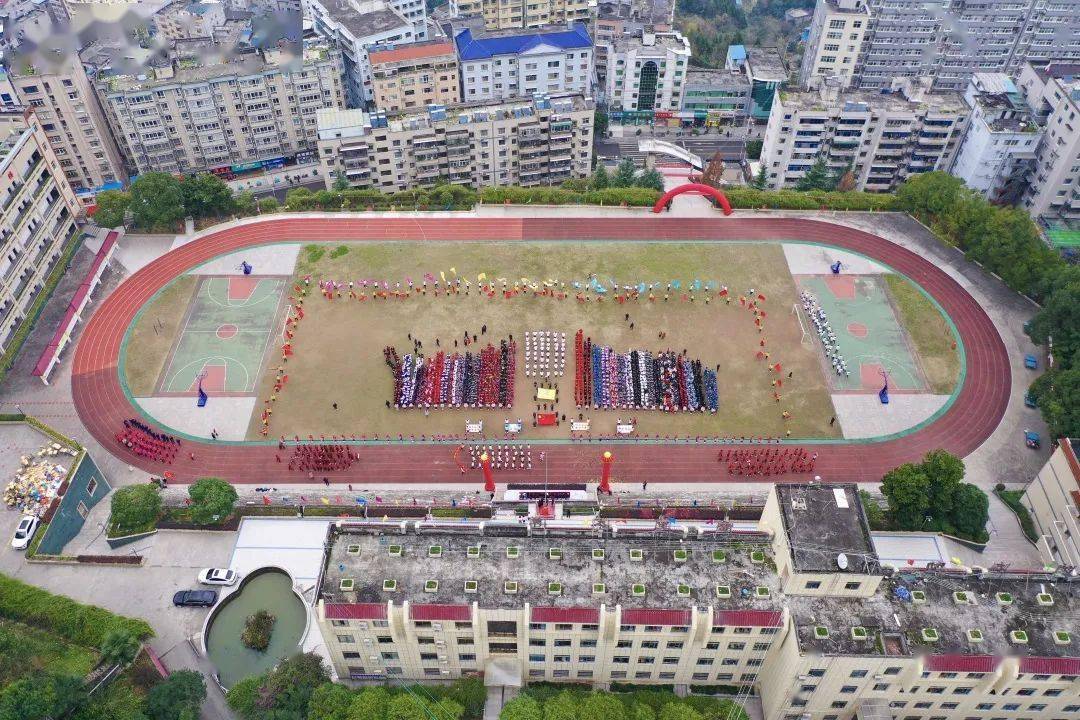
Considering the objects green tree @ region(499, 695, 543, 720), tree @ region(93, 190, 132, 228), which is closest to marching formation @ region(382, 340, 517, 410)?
green tree @ region(499, 695, 543, 720)

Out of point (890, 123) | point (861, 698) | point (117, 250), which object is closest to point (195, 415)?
point (117, 250)

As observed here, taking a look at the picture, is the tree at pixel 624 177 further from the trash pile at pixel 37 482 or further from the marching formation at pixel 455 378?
the trash pile at pixel 37 482

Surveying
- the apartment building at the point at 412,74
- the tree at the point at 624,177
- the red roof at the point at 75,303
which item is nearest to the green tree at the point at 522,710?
the red roof at the point at 75,303

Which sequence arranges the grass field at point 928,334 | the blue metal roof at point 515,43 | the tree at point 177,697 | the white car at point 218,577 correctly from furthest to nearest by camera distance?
1. the blue metal roof at point 515,43
2. the grass field at point 928,334
3. the white car at point 218,577
4. the tree at point 177,697

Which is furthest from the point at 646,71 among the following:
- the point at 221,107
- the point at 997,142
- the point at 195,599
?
the point at 195,599

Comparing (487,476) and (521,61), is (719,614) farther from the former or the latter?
(521,61)
